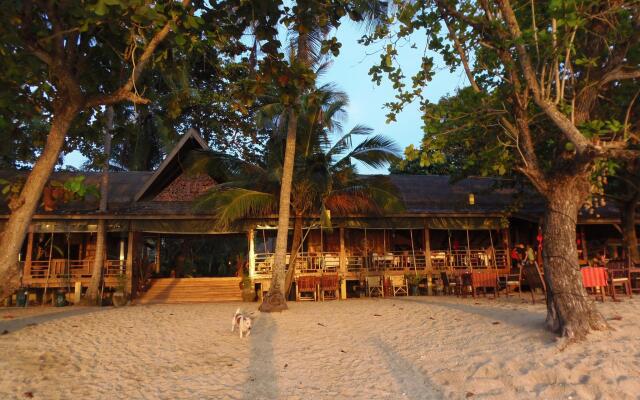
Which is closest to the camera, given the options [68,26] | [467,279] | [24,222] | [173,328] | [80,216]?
[24,222]

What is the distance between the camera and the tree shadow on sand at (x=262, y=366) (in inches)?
213

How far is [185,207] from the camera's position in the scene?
48.8 feet

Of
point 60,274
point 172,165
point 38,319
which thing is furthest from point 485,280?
point 60,274

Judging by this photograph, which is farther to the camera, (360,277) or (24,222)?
(360,277)

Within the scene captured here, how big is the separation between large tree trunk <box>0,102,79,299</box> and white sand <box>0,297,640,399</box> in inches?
55.7

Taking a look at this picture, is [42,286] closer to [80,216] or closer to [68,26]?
[80,216]

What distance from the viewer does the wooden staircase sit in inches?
600

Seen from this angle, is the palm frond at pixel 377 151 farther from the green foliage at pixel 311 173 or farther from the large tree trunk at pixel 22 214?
the large tree trunk at pixel 22 214

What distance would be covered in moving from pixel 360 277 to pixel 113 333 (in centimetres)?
832

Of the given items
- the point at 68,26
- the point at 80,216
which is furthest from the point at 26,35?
the point at 80,216

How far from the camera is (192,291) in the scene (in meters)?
15.7

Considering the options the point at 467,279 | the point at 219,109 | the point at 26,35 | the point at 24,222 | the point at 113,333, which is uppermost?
the point at 219,109

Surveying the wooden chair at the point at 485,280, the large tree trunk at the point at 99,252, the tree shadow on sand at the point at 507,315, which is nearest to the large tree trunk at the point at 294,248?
the tree shadow on sand at the point at 507,315

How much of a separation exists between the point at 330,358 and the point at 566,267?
364 centimetres
